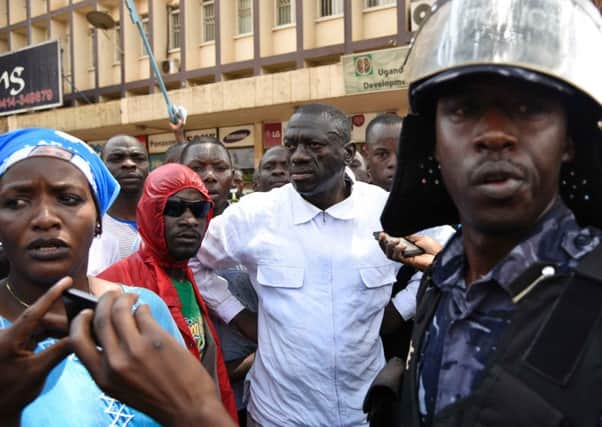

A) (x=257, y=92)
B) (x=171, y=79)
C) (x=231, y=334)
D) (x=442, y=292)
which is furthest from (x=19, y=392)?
(x=171, y=79)

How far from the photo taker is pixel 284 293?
2553 millimetres

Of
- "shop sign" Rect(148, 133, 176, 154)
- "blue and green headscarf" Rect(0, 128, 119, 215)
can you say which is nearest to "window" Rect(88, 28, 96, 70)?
"shop sign" Rect(148, 133, 176, 154)

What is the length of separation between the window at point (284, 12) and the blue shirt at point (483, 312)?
1593 centimetres

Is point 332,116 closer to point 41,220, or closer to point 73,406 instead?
point 41,220

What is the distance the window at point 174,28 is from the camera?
60.7 feet

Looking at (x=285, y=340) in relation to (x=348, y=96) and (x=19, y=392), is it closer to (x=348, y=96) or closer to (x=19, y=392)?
(x=19, y=392)

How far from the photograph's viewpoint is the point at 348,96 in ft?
40.9

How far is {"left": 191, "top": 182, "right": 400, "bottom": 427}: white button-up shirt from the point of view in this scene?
2.47 meters

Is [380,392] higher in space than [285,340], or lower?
higher

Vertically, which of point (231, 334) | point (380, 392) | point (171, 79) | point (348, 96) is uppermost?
point (171, 79)

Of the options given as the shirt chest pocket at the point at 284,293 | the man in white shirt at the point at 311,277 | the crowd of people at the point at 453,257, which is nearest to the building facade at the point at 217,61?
the man in white shirt at the point at 311,277

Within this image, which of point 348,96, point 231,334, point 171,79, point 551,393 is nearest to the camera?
point 551,393

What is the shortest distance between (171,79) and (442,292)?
1775cm

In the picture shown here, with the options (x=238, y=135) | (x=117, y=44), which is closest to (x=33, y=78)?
(x=117, y=44)
